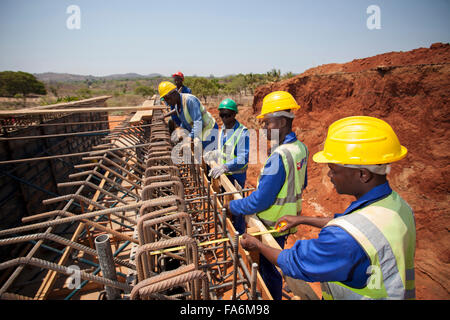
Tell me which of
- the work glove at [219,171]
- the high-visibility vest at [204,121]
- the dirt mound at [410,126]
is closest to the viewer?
the work glove at [219,171]

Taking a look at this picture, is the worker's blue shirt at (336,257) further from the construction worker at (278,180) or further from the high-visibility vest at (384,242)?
the construction worker at (278,180)

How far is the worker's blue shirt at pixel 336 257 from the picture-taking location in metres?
1.40

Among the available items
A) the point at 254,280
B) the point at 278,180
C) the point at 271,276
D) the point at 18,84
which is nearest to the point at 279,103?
the point at 278,180

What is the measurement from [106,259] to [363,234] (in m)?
1.96

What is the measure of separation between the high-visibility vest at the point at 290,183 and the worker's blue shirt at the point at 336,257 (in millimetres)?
1017

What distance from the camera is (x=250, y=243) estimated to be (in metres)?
2.33

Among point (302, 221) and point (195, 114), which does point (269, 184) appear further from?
point (195, 114)

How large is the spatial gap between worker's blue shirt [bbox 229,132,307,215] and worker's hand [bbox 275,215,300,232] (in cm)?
25

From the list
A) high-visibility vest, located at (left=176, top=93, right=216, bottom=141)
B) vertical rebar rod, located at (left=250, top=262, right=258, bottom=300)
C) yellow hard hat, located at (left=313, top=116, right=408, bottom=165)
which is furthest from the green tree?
yellow hard hat, located at (left=313, top=116, right=408, bottom=165)

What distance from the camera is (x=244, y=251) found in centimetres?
258

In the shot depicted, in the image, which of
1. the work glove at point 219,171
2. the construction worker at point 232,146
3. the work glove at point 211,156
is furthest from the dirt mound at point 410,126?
the work glove at point 219,171

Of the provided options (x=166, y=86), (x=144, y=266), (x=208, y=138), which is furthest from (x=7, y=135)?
(x=144, y=266)

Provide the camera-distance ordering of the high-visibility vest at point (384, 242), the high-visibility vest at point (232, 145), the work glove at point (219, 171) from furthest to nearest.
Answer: the high-visibility vest at point (232, 145) < the work glove at point (219, 171) < the high-visibility vest at point (384, 242)
